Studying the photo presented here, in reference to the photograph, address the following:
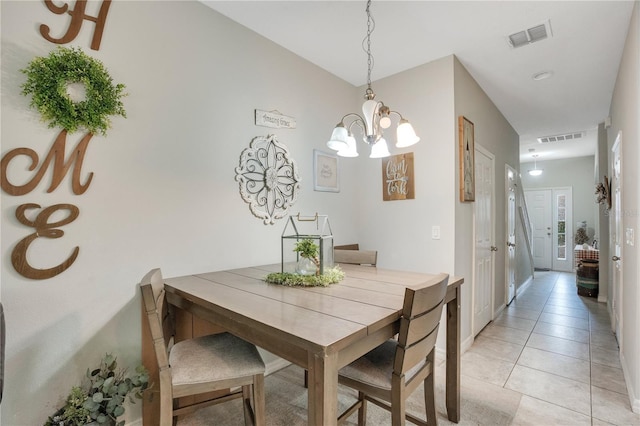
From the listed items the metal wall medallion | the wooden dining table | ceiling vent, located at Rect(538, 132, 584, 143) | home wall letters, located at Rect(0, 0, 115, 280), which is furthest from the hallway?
ceiling vent, located at Rect(538, 132, 584, 143)

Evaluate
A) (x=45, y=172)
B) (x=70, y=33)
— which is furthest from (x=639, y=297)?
(x=70, y=33)

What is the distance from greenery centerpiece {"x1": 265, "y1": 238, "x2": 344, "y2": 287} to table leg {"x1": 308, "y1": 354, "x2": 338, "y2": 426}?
70 centimetres

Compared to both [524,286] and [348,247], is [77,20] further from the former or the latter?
[524,286]

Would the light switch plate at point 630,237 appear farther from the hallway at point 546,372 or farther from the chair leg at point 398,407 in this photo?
the chair leg at point 398,407

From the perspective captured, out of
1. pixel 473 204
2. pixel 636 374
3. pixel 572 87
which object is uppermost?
pixel 572 87

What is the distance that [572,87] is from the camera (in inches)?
129

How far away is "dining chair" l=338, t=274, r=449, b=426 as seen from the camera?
4.03 feet

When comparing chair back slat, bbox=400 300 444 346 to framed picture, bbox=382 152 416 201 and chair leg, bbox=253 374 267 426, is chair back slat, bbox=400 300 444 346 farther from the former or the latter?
framed picture, bbox=382 152 416 201

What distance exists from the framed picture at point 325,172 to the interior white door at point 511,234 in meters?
2.75

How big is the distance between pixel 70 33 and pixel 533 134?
240 inches

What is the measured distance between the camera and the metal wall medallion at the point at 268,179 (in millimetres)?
2298

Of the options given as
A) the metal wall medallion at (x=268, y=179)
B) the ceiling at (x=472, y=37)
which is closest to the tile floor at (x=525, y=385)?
the metal wall medallion at (x=268, y=179)

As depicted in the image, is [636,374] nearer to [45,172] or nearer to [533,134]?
[45,172]

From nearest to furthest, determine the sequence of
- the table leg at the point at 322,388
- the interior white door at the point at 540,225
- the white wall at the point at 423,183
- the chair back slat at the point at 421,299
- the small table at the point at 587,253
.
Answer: the table leg at the point at 322,388 < the chair back slat at the point at 421,299 < the white wall at the point at 423,183 < the small table at the point at 587,253 < the interior white door at the point at 540,225
